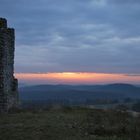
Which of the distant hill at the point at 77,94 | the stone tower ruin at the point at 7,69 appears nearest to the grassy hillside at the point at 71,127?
the stone tower ruin at the point at 7,69

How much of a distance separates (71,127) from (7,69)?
24.5 ft

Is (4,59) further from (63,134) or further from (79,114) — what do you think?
(63,134)

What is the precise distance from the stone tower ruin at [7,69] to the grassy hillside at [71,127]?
2443 mm

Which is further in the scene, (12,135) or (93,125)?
(93,125)

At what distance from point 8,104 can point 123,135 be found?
27.3 ft

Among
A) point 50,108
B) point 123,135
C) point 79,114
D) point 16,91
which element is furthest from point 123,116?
point 16,91

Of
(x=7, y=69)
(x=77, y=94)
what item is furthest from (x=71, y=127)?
(x=77, y=94)

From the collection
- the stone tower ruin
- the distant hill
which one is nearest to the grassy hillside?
the stone tower ruin

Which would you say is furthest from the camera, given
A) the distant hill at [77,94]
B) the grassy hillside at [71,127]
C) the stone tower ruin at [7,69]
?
the distant hill at [77,94]

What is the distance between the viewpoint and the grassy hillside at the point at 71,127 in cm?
1349

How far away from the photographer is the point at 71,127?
1482 centimetres

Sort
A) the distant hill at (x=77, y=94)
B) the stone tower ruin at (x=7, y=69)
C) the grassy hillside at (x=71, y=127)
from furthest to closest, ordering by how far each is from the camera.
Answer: the distant hill at (x=77, y=94) → the stone tower ruin at (x=7, y=69) → the grassy hillside at (x=71, y=127)

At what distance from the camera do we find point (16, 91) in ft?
78.0

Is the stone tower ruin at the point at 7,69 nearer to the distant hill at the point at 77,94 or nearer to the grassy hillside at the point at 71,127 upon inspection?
the grassy hillside at the point at 71,127
